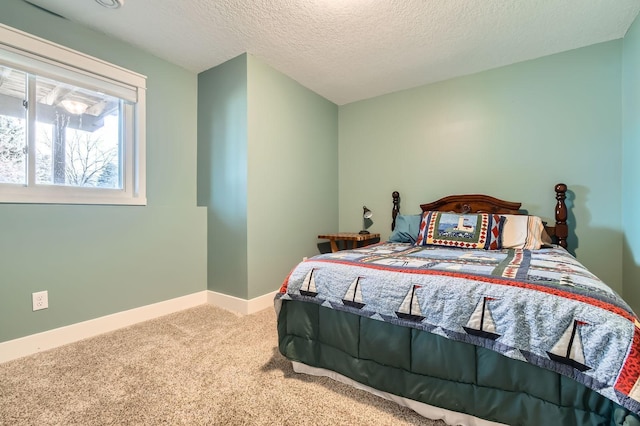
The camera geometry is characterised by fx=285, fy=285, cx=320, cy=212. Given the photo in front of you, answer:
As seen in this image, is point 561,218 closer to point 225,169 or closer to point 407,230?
point 407,230

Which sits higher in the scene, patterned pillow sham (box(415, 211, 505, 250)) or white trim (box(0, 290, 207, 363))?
patterned pillow sham (box(415, 211, 505, 250))

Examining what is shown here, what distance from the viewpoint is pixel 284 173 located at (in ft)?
9.99

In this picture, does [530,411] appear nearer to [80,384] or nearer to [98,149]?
[80,384]

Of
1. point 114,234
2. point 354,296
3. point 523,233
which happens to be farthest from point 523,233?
point 114,234

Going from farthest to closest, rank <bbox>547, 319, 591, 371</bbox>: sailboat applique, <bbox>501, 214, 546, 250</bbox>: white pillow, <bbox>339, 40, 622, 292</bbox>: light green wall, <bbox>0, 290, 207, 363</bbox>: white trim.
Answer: <bbox>339, 40, 622, 292</bbox>: light green wall → <bbox>501, 214, 546, 250</bbox>: white pillow → <bbox>0, 290, 207, 363</bbox>: white trim → <bbox>547, 319, 591, 371</bbox>: sailboat applique

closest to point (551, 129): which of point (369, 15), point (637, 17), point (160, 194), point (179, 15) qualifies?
point (637, 17)

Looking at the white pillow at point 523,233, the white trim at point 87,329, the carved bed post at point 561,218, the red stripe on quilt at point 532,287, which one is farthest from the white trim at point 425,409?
the carved bed post at point 561,218

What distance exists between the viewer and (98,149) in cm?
236

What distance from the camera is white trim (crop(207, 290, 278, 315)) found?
8.59 ft

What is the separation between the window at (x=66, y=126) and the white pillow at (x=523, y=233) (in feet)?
10.4

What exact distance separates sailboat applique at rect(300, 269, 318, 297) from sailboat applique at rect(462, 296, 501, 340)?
2.46 feet

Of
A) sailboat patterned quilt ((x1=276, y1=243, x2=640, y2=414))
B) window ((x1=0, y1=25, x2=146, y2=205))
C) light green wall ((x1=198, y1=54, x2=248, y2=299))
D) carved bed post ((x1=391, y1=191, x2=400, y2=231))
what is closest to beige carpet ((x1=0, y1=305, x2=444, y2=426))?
sailboat patterned quilt ((x1=276, y1=243, x2=640, y2=414))

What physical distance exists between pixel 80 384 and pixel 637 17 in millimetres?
4333

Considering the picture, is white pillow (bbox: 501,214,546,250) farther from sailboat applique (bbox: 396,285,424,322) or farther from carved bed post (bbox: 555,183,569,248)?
sailboat applique (bbox: 396,285,424,322)
